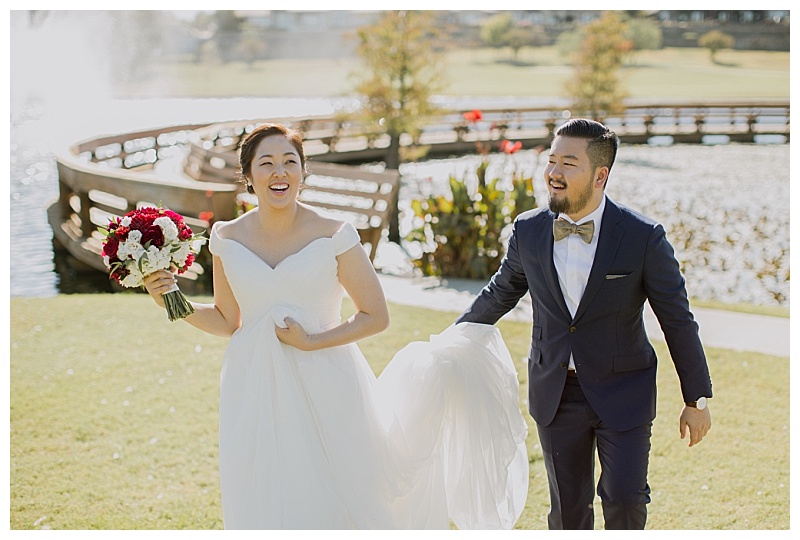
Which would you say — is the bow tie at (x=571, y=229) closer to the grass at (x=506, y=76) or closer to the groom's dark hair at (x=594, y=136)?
the groom's dark hair at (x=594, y=136)

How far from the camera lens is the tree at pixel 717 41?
6831cm

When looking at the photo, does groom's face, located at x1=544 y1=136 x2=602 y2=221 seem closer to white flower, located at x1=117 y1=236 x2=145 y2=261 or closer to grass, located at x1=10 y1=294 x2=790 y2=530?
white flower, located at x1=117 y1=236 x2=145 y2=261

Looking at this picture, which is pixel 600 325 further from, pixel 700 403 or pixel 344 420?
pixel 344 420

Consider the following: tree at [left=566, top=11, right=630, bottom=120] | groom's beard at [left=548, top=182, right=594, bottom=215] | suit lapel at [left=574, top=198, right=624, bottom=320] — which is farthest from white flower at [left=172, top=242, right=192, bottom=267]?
tree at [left=566, top=11, right=630, bottom=120]

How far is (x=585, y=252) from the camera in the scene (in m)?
3.62

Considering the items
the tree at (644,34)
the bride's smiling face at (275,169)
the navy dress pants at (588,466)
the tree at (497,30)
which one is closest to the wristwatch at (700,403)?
the navy dress pants at (588,466)

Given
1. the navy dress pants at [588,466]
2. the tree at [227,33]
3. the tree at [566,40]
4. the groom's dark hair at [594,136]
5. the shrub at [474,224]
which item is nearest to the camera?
the groom's dark hair at [594,136]

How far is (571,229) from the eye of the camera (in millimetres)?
3590

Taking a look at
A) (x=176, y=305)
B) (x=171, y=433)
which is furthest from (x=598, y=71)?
(x=176, y=305)

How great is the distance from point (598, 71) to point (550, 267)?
1068 inches

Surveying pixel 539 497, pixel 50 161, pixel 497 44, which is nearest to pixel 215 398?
pixel 539 497

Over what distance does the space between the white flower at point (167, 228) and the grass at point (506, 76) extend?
5523 cm
